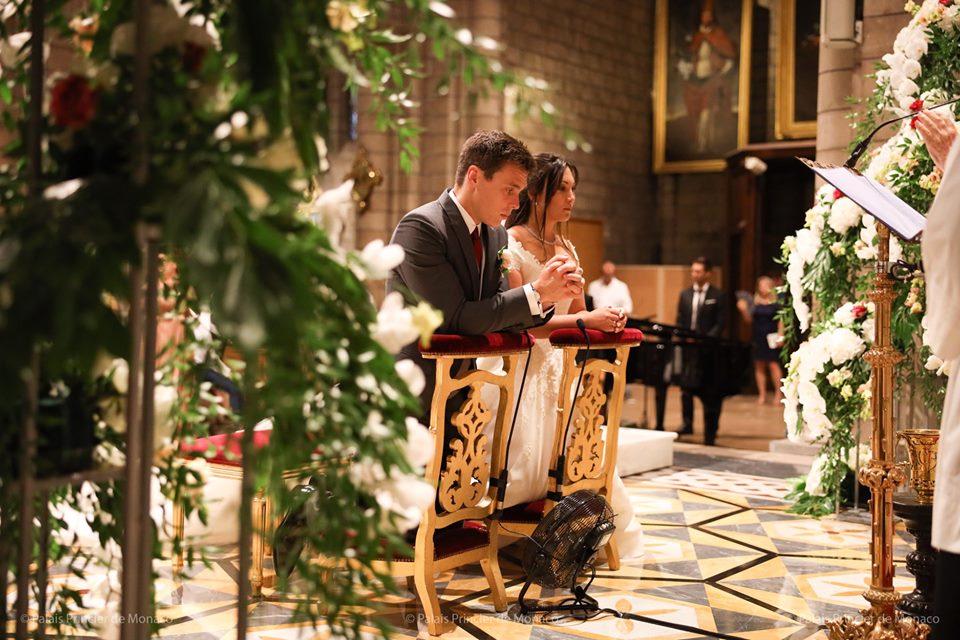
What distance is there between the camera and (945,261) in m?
2.48

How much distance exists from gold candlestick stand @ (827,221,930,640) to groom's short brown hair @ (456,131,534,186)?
4.35 ft

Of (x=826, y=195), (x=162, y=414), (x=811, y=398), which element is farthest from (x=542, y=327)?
(x=162, y=414)

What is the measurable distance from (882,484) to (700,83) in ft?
48.7

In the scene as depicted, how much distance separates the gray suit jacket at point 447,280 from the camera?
12.2ft

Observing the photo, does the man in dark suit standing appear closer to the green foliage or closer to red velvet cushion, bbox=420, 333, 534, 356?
red velvet cushion, bbox=420, 333, 534, 356

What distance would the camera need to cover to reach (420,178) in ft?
46.6

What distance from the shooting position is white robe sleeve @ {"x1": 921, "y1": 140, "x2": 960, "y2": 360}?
2432 mm

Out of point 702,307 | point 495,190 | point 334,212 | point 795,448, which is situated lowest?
point 795,448

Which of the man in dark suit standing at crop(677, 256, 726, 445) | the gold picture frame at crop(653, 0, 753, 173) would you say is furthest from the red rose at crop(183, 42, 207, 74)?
the gold picture frame at crop(653, 0, 753, 173)

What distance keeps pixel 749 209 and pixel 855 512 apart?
974 centimetres

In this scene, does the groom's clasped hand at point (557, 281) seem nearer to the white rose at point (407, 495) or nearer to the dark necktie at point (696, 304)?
the white rose at point (407, 495)

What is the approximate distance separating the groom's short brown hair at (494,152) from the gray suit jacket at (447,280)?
0.18 metres

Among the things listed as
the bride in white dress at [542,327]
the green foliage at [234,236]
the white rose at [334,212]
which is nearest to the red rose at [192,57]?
the green foliage at [234,236]

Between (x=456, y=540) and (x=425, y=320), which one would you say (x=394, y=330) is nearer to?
(x=425, y=320)
